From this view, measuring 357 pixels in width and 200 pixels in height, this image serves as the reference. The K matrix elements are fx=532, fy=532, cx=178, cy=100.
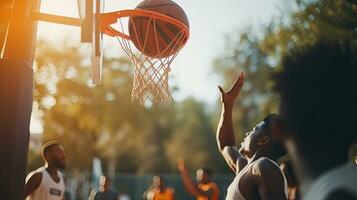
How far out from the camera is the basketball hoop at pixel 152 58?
5014 millimetres

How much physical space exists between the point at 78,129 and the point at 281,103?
94.3 feet

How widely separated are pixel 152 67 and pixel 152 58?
12 centimetres

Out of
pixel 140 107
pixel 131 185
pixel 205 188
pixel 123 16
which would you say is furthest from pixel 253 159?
pixel 140 107

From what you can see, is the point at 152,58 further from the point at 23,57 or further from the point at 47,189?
Result: the point at 47,189

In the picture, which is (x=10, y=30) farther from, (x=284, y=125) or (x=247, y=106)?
(x=247, y=106)

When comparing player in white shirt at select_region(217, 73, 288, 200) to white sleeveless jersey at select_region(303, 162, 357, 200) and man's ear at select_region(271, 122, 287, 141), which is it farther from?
white sleeveless jersey at select_region(303, 162, 357, 200)

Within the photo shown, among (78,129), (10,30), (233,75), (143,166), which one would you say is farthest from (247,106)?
(10,30)

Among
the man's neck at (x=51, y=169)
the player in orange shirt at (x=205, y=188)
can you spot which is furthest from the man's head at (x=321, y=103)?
the player in orange shirt at (x=205, y=188)

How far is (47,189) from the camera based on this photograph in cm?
697

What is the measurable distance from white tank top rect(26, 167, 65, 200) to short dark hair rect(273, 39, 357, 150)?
5532 mm

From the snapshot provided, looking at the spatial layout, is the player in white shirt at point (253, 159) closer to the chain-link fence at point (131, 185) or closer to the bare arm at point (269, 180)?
the bare arm at point (269, 180)

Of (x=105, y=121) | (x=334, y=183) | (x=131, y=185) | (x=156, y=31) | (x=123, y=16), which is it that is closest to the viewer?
(x=334, y=183)

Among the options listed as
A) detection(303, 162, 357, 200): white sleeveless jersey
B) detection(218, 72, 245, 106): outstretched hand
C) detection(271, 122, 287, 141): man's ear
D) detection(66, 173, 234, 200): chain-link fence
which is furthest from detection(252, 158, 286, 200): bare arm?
detection(66, 173, 234, 200): chain-link fence

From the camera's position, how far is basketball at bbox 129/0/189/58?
16.4ft
